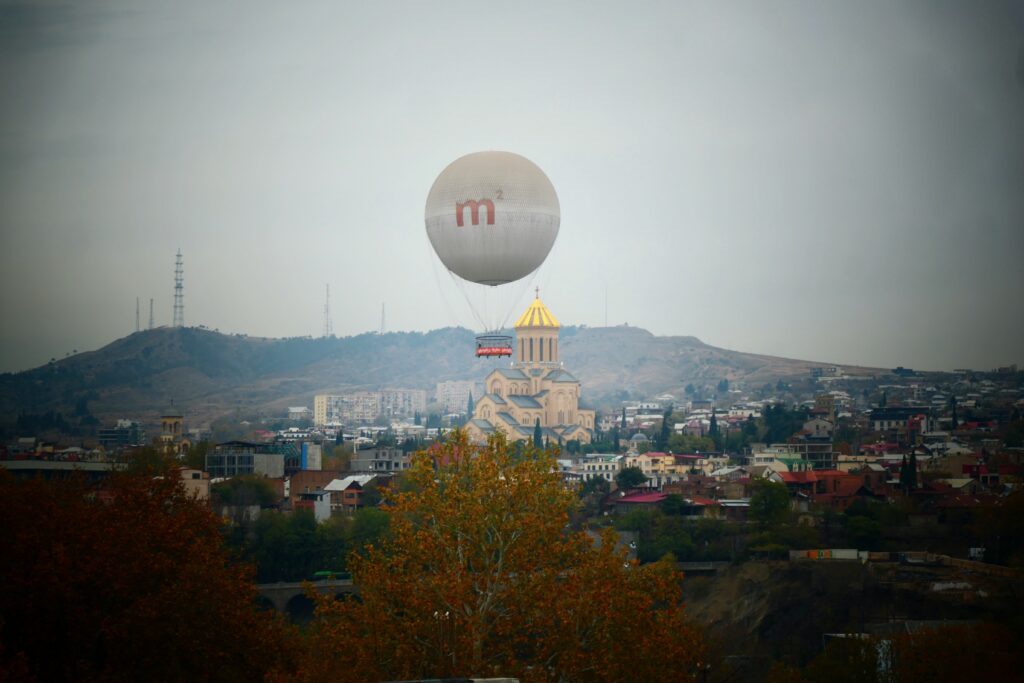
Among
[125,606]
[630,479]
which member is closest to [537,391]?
[630,479]

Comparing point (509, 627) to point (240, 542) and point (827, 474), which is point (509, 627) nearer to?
point (240, 542)

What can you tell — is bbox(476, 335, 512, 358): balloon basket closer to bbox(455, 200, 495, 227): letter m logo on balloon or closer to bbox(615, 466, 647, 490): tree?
bbox(455, 200, 495, 227): letter m logo on balloon

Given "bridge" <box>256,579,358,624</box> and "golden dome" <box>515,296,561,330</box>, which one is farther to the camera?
"golden dome" <box>515,296,561,330</box>

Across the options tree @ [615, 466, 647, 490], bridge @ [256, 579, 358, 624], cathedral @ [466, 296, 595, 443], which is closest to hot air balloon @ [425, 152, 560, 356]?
bridge @ [256, 579, 358, 624]

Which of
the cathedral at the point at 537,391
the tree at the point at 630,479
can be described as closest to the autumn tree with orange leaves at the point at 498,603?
the tree at the point at 630,479

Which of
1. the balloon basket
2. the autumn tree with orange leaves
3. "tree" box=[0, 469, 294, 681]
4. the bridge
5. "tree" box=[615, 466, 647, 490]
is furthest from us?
"tree" box=[615, 466, 647, 490]
